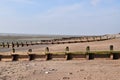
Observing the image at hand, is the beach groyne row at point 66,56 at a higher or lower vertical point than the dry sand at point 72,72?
higher

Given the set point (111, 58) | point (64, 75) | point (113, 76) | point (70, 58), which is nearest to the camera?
point (113, 76)

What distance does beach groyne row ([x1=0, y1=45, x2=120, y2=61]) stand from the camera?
69.8 ft

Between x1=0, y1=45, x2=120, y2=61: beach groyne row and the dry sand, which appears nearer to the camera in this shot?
the dry sand

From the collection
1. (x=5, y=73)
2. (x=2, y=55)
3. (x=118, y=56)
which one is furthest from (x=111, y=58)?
(x=2, y=55)

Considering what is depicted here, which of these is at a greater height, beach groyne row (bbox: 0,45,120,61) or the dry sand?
beach groyne row (bbox: 0,45,120,61)

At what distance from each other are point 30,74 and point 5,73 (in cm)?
178

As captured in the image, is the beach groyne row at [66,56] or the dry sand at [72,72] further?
the beach groyne row at [66,56]

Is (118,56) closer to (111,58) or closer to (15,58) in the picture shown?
(111,58)

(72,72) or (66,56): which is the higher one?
(66,56)

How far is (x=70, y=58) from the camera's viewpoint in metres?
22.9

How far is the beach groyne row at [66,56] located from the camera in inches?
838

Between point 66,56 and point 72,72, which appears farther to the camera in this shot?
point 66,56

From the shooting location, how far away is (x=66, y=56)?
22.9 metres

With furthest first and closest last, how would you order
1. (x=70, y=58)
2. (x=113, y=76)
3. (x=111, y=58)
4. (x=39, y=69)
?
(x=70, y=58) < (x=111, y=58) < (x=39, y=69) < (x=113, y=76)
